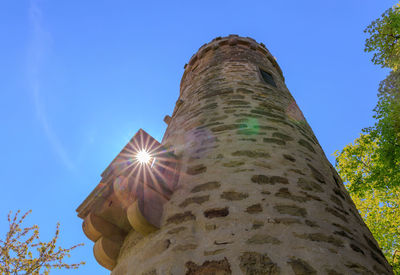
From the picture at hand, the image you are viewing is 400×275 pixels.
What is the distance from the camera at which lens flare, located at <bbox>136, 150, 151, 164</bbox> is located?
2843 mm

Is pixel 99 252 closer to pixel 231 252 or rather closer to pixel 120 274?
pixel 120 274

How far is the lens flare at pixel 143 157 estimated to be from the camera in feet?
9.33

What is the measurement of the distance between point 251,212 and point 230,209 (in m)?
0.16

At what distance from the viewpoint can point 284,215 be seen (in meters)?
2.12

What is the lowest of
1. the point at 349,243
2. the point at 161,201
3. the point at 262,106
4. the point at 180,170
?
the point at 349,243

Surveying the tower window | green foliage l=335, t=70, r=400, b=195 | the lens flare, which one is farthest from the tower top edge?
the lens flare

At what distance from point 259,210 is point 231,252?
18.2 inches

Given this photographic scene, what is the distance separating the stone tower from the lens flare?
0.10m

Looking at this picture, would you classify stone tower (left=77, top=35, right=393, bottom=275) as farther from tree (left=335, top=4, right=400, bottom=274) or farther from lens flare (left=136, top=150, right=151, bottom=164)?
tree (left=335, top=4, right=400, bottom=274)

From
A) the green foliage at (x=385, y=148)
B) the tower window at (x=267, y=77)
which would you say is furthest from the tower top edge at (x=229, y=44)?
the green foliage at (x=385, y=148)

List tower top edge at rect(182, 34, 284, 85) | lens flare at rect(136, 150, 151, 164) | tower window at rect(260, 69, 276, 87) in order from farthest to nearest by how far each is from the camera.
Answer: tower top edge at rect(182, 34, 284, 85) < tower window at rect(260, 69, 276, 87) < lens flare at rect(136, 150, 151, 164)

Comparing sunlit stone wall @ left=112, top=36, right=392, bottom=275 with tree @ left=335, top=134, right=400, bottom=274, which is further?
→ tree @ left=335, top=134, right=400, bottom=274

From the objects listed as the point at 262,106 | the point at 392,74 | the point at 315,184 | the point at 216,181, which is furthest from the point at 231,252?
the point at 392,74

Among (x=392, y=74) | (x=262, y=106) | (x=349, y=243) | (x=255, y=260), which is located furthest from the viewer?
(x=392, y=74)
